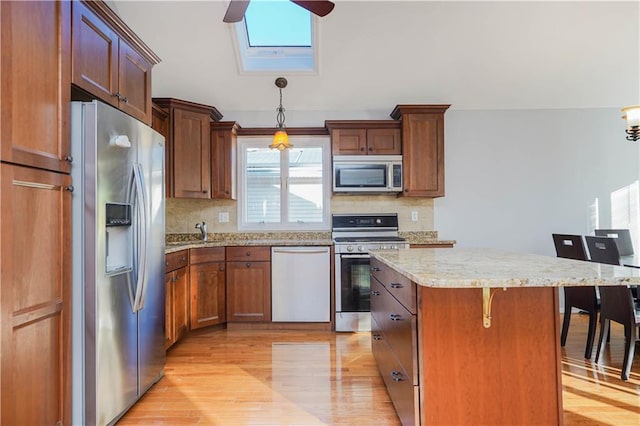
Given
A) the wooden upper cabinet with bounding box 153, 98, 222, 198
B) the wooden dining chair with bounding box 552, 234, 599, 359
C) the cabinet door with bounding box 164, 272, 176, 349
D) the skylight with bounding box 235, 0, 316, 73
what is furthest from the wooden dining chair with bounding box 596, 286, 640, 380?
the wooden upper cabinet with bounding box 153, 98, 222, 198

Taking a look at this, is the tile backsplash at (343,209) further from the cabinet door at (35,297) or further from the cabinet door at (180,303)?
the cabinet door at (35,297)

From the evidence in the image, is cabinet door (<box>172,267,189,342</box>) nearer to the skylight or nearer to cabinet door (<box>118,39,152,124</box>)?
cabinet door (<box>118,39,152,124</box>)

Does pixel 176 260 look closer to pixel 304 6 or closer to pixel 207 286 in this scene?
pixel 207 286

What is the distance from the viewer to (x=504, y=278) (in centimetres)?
122

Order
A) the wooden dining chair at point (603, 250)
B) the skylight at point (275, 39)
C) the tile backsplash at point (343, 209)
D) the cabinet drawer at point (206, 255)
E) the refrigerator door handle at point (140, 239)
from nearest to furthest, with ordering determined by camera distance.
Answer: the refrigerator door handle at point (140, 239) → the wooden dining chair at point (603, 250) → the cabinet drawer at point (206, 255) → the skylight at point (275, 39) → the tile backsplash at point (343, 209)

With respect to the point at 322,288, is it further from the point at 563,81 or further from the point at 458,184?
the point at 563,81

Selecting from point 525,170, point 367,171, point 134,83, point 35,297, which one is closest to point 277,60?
point 367,171

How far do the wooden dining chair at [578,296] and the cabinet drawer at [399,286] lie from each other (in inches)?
63.2

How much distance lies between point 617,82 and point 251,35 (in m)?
4.17

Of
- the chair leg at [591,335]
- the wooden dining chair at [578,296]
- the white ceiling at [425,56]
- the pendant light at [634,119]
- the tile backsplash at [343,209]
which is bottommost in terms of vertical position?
the chair leg at [591,335]

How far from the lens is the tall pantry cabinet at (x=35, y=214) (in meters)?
1.35

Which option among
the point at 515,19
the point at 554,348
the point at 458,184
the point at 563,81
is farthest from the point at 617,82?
the point at 554,348

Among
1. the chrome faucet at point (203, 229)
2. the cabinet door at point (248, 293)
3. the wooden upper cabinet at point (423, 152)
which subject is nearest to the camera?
the cabinet door at point (248, 293)

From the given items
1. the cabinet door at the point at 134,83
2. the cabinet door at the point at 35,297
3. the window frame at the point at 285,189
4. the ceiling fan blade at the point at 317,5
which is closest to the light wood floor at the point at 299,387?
the cabinet door at the point at 35,297
